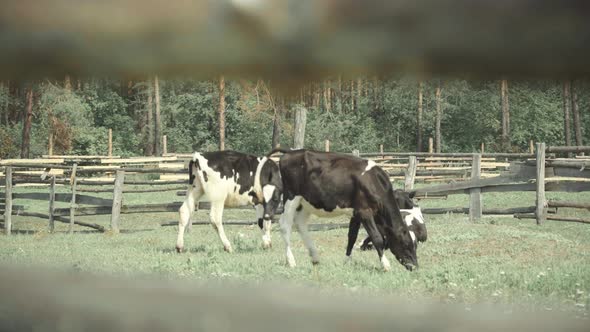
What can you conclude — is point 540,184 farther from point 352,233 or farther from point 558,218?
point 352,233

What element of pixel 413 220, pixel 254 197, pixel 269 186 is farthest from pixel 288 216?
pixel 254 197

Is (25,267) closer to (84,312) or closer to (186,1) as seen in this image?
(84,312)

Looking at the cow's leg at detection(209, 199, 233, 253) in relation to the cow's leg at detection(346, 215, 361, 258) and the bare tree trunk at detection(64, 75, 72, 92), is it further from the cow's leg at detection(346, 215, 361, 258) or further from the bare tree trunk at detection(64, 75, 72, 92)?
the bare tree trunk at detection(64, 75, 72, 92)

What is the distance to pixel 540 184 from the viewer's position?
47.2ft

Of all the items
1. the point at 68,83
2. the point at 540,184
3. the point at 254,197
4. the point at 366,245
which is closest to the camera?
the point at 68,83

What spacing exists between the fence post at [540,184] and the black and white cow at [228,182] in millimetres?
5700

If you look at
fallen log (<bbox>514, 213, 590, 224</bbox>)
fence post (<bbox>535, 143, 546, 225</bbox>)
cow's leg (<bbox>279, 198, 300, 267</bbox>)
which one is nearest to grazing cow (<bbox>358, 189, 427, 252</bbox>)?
cow's leg (<bbox>279, 198, 300, 267</bbox>)

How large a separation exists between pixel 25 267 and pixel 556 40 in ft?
1.74

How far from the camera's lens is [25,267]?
71 centimetres

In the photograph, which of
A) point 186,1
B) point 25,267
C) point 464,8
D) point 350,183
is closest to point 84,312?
point 25,267

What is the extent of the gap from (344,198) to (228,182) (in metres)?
3.48

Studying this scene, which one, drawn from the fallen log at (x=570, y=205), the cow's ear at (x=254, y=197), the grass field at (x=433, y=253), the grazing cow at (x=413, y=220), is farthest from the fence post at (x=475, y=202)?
the cow's ear at (x=254, y=197)

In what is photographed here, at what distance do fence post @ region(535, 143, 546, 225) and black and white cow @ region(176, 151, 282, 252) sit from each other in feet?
18.7

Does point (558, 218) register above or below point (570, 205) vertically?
below
